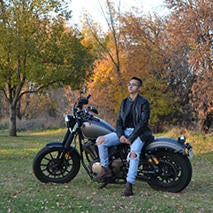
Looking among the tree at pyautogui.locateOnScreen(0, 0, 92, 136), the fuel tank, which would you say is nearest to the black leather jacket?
the fuel tank

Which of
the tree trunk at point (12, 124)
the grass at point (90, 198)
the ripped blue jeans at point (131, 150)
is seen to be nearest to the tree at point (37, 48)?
the tree trunk at point (12, 124)

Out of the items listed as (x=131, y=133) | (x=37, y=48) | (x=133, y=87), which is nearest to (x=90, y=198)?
(x=131, y=133)

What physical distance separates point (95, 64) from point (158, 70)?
5.06 meters

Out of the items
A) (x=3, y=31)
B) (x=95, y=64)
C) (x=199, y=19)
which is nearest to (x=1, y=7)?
(x=3, y=31)

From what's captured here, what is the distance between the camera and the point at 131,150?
5680mm

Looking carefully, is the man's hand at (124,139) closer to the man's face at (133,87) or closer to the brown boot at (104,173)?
the brown boot at (104,173)

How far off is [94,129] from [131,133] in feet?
2.28

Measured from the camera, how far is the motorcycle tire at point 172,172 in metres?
5.79

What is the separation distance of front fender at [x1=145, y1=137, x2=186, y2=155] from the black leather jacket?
103 mm

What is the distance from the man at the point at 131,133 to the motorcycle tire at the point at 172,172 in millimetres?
395

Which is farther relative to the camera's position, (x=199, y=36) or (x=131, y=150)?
(x=199, y=36)

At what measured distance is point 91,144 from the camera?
6.25 metres

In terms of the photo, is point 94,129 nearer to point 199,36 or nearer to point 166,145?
point 166,145

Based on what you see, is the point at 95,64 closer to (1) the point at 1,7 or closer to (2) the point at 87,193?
(1) the point at 1,7
